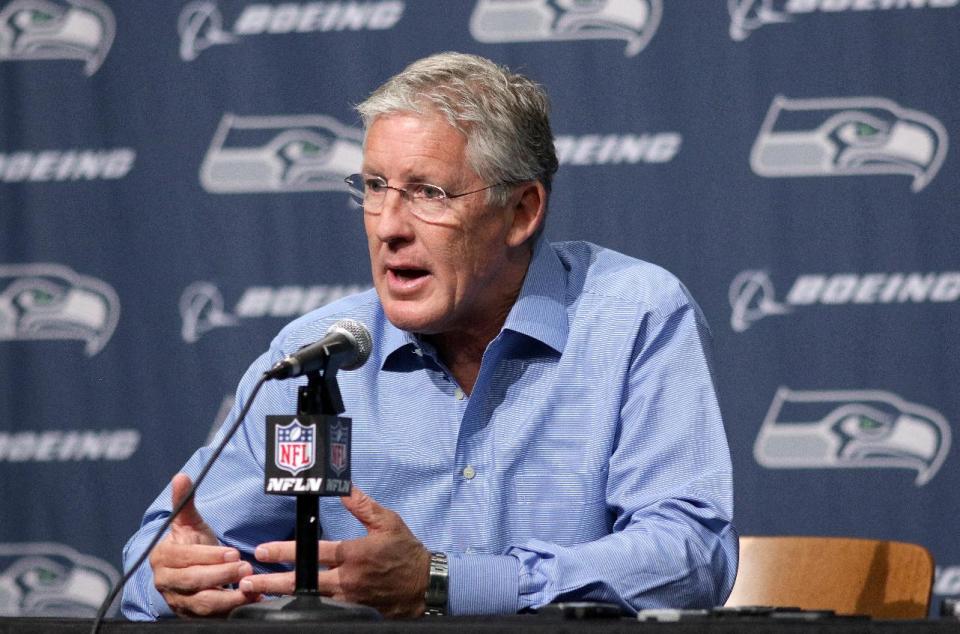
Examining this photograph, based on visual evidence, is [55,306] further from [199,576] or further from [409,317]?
[199,576]

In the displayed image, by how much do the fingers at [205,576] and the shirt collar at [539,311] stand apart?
698mm

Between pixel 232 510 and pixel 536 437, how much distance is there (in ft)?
1.97

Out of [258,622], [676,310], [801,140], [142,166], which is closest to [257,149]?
[142,166]

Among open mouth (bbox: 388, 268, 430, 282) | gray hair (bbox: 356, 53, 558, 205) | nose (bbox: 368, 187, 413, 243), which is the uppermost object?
gray hair (bbox: 356, 53, 558, 205)

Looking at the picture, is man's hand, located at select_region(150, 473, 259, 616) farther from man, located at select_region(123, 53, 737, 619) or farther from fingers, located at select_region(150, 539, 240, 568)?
man, located at select_region(123, 53, 737, 619)

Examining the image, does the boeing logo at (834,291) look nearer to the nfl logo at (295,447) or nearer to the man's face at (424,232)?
the man's face at (424,232)

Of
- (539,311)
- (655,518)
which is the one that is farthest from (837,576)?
(539,311)

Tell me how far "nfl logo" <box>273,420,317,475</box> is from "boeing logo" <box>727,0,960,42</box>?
2.53m

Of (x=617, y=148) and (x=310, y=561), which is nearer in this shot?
(x=310, y=561)

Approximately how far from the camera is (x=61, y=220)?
423 centimetres

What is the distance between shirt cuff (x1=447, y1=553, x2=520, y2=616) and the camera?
6.88 feet

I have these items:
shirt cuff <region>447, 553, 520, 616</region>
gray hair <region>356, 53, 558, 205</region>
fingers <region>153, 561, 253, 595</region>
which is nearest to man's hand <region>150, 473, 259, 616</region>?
fingers <region>153, 561, 253, 595</region>

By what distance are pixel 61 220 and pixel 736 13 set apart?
7.37 ft

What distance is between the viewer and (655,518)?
2.27m
